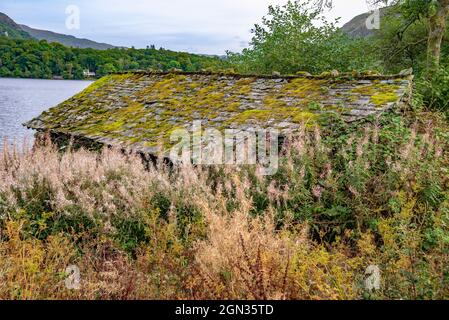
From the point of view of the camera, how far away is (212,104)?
30.5 feet

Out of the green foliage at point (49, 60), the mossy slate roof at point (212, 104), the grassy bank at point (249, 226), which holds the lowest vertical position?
the grassy bank at point (249, 226)

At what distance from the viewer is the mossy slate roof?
7504 mm

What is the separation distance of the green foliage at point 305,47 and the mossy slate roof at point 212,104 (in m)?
4.95

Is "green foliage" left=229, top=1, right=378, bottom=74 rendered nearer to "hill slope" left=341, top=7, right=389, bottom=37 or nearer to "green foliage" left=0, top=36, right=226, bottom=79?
"hill slope" left=341, top=7, right=389, bottom=37

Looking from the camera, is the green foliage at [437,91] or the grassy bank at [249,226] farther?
the green foliage at [437,91]

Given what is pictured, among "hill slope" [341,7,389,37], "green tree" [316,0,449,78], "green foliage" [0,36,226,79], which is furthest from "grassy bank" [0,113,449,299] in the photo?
"green foliage" [0,36,226,79]

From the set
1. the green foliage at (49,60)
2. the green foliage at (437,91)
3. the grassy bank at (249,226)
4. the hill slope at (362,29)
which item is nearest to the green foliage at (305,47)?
the hill slope at (362,29)

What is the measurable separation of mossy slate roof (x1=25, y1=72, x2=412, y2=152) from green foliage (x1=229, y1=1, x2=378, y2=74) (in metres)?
4.95

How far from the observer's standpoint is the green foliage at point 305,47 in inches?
586

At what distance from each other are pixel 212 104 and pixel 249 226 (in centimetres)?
487

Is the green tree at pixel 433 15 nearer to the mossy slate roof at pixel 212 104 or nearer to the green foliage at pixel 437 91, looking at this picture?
the green foliage at pixel 437 91

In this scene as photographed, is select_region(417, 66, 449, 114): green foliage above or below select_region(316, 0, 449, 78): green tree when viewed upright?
below

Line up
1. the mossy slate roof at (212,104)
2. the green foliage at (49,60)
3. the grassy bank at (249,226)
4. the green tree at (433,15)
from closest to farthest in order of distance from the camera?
the grassy bank at (249,226) → the mossy slate roof at (212,104) → the green tree at (433,15) → the green foliage at (49,60)
